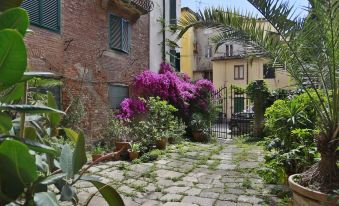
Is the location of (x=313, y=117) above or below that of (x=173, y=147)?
above

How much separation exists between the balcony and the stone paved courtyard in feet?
16.8

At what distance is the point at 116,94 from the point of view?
10992 millimetres

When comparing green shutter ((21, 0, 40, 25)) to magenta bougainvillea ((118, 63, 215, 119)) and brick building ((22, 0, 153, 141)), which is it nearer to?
brick building ((22, 0, 153, 141))

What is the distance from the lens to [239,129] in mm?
14750

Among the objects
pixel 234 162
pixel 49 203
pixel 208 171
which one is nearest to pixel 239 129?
pixel 234 162

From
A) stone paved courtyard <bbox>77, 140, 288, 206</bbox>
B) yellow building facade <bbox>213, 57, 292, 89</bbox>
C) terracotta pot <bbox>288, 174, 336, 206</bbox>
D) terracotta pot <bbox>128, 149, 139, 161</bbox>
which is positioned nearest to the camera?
terracotta pot <bbox>288, 174, 336, 206</bbox>

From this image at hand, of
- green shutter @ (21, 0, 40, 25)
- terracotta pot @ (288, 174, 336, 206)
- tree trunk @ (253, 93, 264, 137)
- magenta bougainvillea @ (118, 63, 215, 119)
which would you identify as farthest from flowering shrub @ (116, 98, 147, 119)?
terracotta pot @ (288, 174, 336, 206)

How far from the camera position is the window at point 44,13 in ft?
24.9

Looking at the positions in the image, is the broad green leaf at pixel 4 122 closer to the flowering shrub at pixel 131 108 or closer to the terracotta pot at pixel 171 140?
the flowering shrub at pixel 131 108

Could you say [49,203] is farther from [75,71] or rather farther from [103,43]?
[103,43]

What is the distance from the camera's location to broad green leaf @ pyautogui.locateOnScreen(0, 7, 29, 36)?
128 centimetres

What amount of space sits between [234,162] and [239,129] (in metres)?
7.13

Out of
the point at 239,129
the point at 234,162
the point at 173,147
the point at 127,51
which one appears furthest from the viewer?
the point at 239,129

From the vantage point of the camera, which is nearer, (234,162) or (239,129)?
(234,162)
